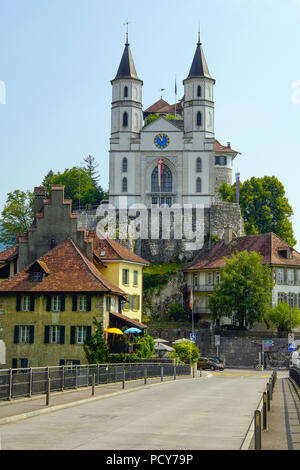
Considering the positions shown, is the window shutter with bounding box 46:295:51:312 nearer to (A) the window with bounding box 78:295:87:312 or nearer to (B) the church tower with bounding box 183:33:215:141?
(A) the window with bounding box 78:295:87:312

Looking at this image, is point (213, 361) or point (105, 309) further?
point (213, 361)

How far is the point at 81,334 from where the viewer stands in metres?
49.8

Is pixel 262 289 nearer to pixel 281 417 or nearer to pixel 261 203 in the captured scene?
pixel 261 203

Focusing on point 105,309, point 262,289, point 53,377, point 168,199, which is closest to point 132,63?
point 168,199

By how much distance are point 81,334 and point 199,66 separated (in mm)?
68986

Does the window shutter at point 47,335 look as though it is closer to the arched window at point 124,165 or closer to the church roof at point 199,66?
the arched window at point 124,165

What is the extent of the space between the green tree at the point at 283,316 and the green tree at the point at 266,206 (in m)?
30.3

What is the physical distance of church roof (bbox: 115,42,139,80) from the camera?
10969 centimetres

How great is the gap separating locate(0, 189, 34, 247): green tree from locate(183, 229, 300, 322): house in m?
22.9

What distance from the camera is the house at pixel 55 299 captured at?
49844 millimetres

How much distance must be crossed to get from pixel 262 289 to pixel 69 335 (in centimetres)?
3269

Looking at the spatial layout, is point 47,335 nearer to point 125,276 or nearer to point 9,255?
point 9,255
